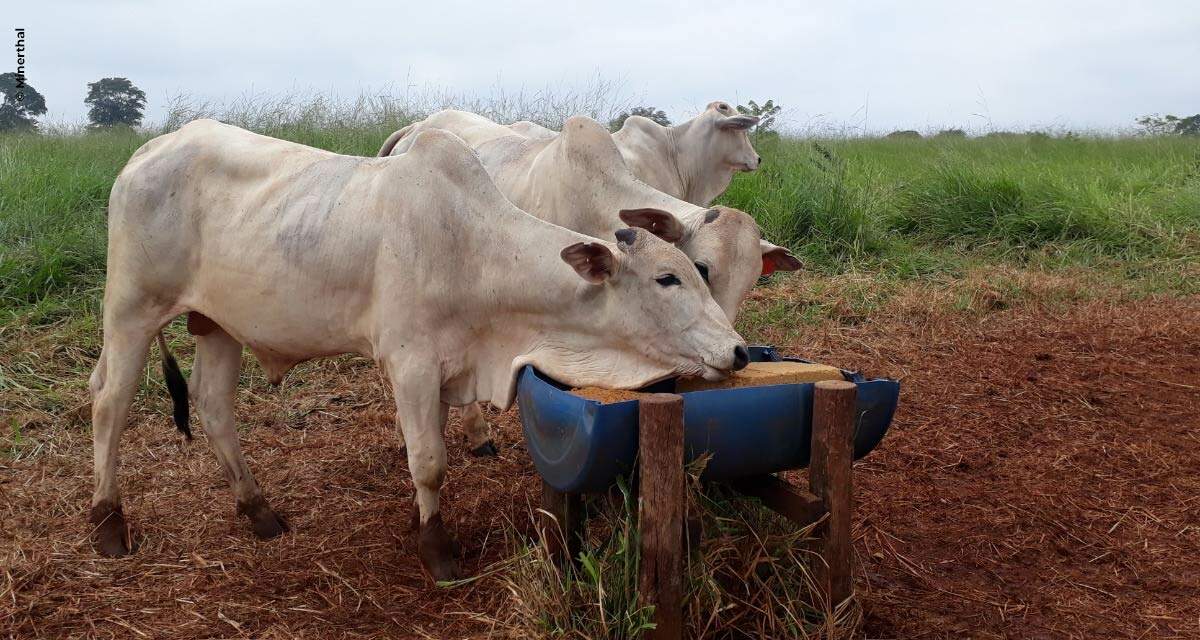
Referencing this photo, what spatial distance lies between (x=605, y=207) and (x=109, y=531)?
2.30 m

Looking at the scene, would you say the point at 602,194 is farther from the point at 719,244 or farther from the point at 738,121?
the point at 738,121

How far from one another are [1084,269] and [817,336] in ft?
9.85

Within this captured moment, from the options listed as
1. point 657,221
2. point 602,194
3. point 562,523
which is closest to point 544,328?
point 562,523

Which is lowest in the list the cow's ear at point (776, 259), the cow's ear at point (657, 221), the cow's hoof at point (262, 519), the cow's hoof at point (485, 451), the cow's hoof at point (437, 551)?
the cow's hoof at point (485, 451)

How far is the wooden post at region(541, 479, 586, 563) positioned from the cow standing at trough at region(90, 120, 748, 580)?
364 mm

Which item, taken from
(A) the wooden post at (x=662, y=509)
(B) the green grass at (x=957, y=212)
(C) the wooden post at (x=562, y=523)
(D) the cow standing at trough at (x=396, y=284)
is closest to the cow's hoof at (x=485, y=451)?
(D) the cow standing at trough at (x=396, y=284)

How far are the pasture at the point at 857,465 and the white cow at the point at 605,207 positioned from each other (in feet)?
3.19

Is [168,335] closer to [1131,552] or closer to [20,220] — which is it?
[20,220]

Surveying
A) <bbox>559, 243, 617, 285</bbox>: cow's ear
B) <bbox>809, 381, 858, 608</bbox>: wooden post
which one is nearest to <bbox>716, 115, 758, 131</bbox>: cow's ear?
<bbox>559, 243, 617, 285</bbox>: cow's ear

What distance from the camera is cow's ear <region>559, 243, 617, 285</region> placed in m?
3.15

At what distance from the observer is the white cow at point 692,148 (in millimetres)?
6227

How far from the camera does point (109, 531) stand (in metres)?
3.90

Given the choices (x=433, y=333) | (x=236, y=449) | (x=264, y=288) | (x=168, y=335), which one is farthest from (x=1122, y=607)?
(x=168, y=335)

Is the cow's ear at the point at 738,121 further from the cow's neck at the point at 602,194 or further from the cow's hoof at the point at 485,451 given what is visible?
the cow's hoof at the point at 485,451
